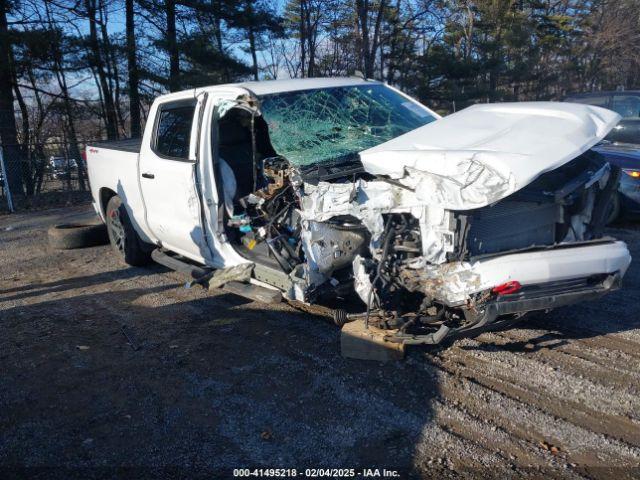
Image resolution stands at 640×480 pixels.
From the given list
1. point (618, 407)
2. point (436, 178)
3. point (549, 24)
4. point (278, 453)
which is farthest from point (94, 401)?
point (549, 24)

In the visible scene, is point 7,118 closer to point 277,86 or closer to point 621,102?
point 277,86

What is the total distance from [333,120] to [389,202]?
1.65 m

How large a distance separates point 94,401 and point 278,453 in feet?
4.61

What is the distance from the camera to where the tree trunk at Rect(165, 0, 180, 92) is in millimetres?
17781

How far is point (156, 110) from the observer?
19.1ft

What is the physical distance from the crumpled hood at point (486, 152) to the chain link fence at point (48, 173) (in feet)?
38.1

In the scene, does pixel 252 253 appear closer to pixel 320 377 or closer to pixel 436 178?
pixel 320 377

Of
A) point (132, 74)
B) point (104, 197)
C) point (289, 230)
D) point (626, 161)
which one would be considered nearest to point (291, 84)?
point (289, 230)

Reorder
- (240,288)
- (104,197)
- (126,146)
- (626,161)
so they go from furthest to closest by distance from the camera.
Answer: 1. (626,161)
2. (104,197)
3. (126,146)
4. (240,288)

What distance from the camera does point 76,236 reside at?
786 centimetres

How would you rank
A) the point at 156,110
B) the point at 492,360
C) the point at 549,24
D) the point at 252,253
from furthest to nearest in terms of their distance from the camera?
1. the point at 549,24
2. the point at 156,110
3. the point at 252,253
4. the point at 492,360

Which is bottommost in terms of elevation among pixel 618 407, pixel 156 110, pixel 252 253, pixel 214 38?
pixel 618 407

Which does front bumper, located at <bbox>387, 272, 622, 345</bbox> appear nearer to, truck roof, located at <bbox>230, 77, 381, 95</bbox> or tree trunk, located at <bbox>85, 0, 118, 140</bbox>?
truck roof, located at <bbox>230, 77, 381, 95</bbox>

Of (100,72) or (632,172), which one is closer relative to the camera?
(632,172)
